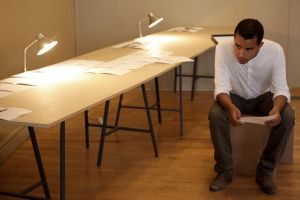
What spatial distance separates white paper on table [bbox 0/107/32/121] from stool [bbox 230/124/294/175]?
1.52m

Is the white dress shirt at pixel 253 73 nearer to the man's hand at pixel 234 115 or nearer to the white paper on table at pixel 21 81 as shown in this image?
the man's hand at pixel 234 115

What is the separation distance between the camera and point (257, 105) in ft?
11.3

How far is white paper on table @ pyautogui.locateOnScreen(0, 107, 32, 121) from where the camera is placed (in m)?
2.35

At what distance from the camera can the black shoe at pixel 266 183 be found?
3.19 m

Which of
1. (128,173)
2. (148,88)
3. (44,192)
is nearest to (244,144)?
(128,173)

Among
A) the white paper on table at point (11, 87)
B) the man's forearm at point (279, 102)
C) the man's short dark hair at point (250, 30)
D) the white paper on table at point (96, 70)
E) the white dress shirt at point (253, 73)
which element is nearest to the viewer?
the white paper on table at point (11, 87)

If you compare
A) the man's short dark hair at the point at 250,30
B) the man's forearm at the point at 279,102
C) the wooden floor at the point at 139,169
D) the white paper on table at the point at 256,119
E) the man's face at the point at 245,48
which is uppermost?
the man's short dark hair at the point at 250,30

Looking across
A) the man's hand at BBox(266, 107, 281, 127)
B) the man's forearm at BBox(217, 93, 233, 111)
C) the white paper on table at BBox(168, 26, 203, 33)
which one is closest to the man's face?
the man's forearm at BBox(217, 93, 233, 111)

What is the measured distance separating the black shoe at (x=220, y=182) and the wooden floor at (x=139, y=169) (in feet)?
0.13

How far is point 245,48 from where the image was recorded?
3141 mm

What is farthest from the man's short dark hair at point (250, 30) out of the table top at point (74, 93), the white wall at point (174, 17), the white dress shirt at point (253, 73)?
the white wall at point (174, 17)

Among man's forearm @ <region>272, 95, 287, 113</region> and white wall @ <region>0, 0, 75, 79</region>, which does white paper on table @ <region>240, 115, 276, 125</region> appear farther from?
white wall @ <region>0, 0, 75, 79</region>

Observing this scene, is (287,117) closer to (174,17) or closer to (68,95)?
(68,95)

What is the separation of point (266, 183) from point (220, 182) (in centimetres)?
29
